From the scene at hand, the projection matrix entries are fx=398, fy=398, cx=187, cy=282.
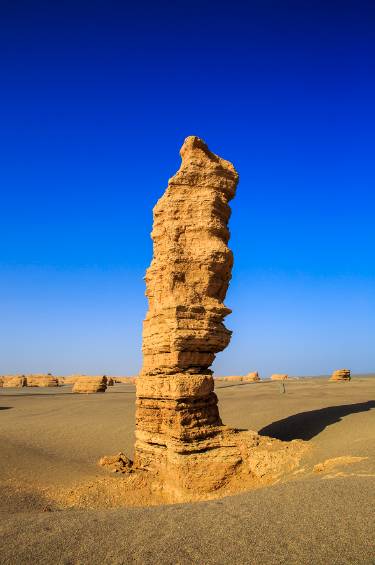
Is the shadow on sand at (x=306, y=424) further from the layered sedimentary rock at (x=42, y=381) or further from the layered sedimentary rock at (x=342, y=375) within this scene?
the layered sedimentary rock at (x=42, y=381)

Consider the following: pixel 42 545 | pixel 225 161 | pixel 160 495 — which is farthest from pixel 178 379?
pixel 225 161

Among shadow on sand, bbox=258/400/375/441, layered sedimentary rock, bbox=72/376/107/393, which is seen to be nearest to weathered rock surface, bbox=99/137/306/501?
shadow on sand, bbox=258/400/375/441

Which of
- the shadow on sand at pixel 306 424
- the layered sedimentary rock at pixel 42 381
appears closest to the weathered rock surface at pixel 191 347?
the shadow on sand at pixel 306 424

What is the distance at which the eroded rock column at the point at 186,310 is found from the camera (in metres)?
11.1

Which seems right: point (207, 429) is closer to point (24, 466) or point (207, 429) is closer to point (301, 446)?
point (301, 446)

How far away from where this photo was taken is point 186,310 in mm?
11430

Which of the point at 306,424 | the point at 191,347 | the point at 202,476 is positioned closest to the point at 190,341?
the point at 191,347

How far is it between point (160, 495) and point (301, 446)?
3963 millimetres

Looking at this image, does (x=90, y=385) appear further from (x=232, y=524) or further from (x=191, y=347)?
(x=232, y=524)

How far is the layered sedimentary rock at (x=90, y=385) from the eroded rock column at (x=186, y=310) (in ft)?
104

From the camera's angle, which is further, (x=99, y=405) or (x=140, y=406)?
(x=99, y=405)

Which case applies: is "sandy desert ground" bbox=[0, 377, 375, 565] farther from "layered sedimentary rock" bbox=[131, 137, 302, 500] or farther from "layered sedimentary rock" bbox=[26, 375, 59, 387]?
"layered sedimentary rock" bbox=[26, 375, 59, 387]

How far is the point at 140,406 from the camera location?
1220 cm

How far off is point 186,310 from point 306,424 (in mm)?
6398
